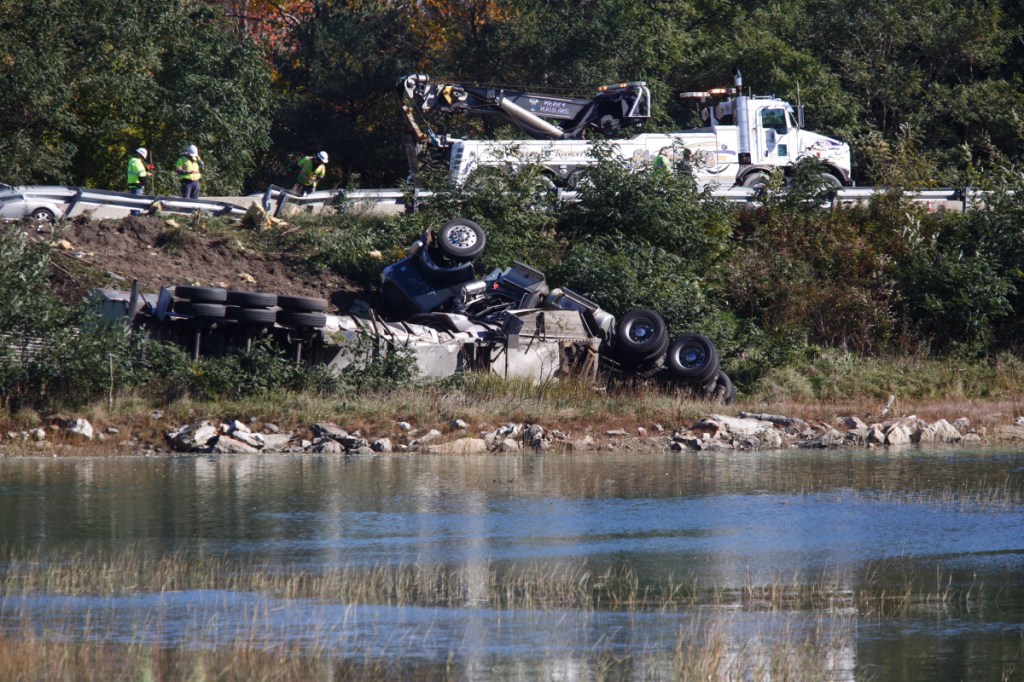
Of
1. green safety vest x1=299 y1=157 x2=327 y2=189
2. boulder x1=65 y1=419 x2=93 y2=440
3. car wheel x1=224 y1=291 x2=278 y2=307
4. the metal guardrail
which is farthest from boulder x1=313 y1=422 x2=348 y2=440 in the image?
green safety vest x1=299 y1=157 x2=327 y2=189

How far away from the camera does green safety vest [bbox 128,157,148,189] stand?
100 ft

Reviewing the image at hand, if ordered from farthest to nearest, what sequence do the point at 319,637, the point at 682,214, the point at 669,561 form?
1. the point at 682,214
2. the point at 669,561
3. the point at 319,637

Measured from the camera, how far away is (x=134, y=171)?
30625mm

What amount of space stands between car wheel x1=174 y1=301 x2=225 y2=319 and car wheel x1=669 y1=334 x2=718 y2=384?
837cm

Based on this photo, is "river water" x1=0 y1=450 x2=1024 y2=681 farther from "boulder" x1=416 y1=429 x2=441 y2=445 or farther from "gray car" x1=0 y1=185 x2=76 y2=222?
"gray car" x1=0 y1=185 x2=76 y2=222

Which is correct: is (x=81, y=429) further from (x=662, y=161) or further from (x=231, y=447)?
(x=662, y=161)

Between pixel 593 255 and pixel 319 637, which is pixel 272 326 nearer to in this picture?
pixel 593 255

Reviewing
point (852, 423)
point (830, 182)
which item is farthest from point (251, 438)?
point (830, 182)

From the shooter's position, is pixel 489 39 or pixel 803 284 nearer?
pixel 803 284

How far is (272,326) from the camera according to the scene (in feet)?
73.6

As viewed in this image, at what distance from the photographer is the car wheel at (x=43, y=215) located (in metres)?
27.0

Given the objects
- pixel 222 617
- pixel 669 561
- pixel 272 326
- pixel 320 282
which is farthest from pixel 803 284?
pixel 222 617

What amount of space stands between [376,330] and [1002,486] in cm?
1109

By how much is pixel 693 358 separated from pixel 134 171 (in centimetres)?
1450
